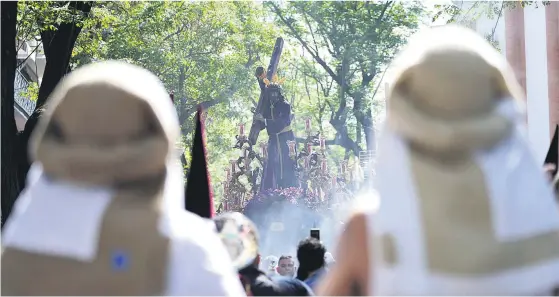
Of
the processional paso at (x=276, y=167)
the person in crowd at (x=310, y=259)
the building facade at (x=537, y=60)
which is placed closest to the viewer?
the person in crowd at (x=310, y=259)

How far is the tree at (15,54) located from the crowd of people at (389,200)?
22.0 ft

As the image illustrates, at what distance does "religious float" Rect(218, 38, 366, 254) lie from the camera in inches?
598

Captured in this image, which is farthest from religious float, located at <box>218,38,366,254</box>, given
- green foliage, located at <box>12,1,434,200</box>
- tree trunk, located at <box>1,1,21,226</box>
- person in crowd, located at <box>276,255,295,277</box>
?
person in crowd, located at <box>276,255,295,277</box>

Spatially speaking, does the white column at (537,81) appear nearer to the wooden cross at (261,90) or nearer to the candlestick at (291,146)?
the candlestick at (291,146)

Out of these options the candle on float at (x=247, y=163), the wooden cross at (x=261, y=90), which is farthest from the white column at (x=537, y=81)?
the candle on float at (x=247, y=163)

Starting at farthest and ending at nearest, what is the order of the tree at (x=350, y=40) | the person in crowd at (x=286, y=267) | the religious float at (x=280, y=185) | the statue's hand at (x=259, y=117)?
1. the tree at (x=350, y=40)
2. the statue's hand at (x=259, y=117)
3. the religious float at (x=280, y=185)
4. the person in crowd at (x=286, y=267)

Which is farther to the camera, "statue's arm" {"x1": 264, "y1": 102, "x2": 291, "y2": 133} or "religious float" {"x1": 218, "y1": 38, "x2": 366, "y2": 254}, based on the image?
"statue's arm" {"x1": 264, "y1": 102, "x2": 291, "y2": 133}

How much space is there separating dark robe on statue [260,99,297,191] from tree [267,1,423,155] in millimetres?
4177

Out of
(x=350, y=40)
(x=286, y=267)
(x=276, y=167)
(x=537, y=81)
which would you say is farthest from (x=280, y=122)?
(x=286, y=267)

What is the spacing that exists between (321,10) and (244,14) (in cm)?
210

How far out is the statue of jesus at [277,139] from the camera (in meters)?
16.4

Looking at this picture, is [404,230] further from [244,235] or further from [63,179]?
[244,235]

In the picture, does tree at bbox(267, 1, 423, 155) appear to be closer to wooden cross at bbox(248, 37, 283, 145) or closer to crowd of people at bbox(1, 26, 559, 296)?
wooden cross at bbox(248, 37, 283, 145)

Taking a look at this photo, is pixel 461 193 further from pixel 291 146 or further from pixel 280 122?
pixel 280 122
